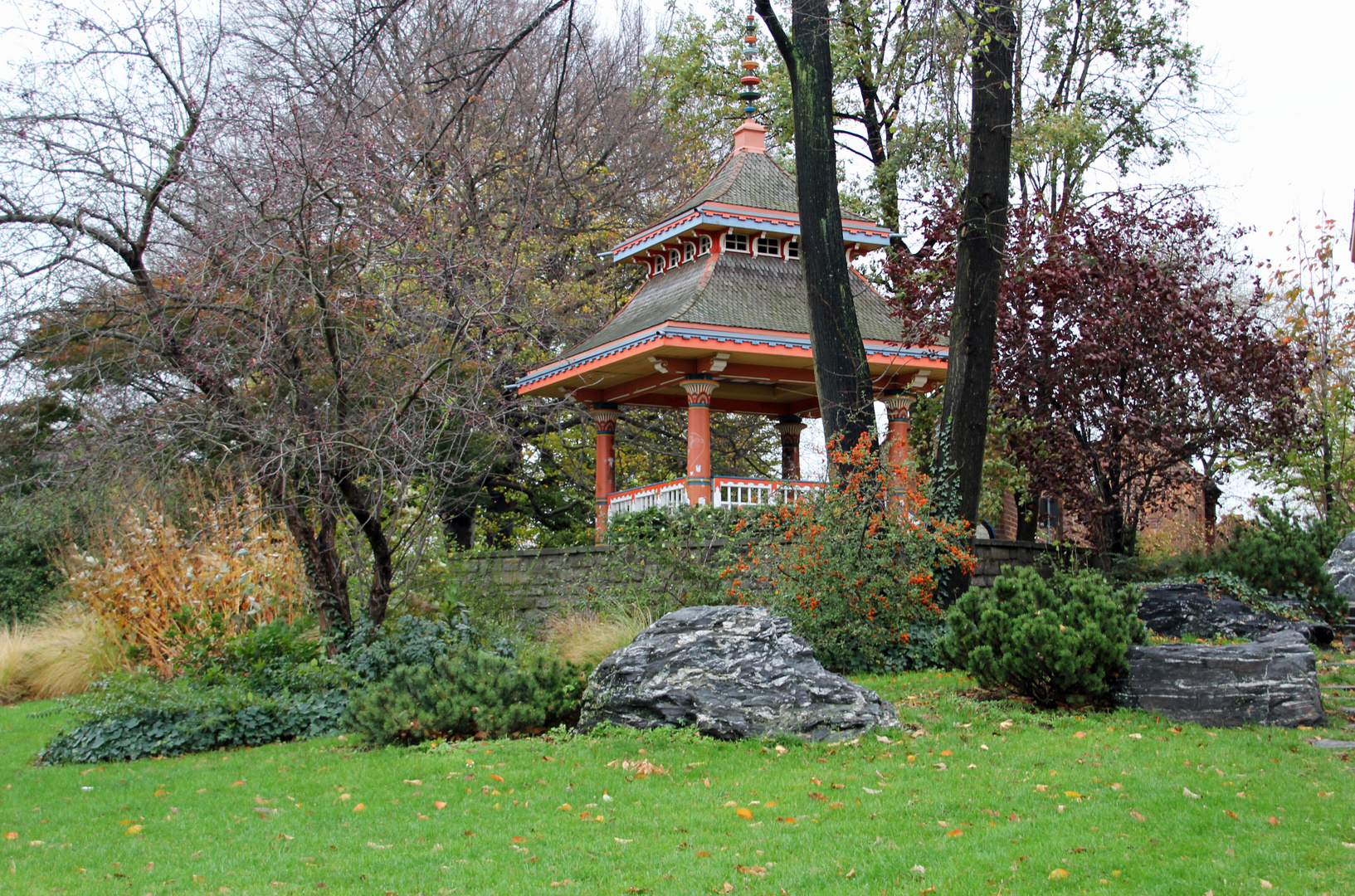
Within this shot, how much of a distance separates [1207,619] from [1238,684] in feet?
13.0

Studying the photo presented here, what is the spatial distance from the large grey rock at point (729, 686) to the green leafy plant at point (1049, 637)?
1145 millimetres

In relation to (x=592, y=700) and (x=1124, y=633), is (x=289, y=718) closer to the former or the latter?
(x=592, y=700)

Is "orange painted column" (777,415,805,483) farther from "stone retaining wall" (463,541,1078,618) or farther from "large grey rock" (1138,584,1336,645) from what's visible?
"large grey rock" (1138,584,1336,645)

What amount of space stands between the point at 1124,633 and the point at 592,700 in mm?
3917

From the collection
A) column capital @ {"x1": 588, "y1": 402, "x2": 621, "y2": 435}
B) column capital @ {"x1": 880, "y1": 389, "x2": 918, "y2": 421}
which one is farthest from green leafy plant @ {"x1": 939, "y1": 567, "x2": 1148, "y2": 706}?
column capital @ {"x1": 588, "y1": 402, "x2": 621, "y2": 435}

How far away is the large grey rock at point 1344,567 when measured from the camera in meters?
13.1

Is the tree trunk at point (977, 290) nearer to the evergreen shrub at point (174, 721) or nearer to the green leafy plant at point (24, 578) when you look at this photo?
the evergreen shrub at point (174, 721)

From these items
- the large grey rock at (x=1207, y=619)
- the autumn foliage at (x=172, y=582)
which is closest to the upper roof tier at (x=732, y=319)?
the large grey rock at (x=1207, y=619)

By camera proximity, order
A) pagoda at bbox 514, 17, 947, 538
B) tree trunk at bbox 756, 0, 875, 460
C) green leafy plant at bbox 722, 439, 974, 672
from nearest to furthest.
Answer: green leafy plant at bbox 722, 439, 974, 672
tree trunk at bbox 756, 0, 875, 460
pagoda at bbox 514, 17, 947, 538

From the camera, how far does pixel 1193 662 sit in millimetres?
7996

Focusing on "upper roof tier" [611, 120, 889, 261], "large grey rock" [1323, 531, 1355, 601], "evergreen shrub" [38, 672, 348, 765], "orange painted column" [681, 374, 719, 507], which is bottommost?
"evergreen shrub" [38, 672, 348, 765]

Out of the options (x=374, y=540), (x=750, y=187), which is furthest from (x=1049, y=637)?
(x=750, y=187)

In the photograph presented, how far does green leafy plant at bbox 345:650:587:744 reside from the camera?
26.9 feet

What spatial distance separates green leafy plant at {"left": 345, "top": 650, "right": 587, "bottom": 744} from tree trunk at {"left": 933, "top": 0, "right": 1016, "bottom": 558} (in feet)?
16.8
